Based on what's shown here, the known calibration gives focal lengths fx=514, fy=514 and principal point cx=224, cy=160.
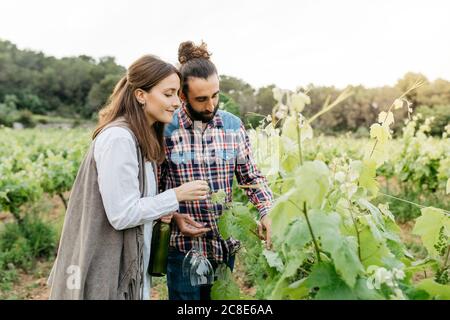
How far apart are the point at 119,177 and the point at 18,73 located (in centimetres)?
6079

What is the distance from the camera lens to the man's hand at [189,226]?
2.49 m

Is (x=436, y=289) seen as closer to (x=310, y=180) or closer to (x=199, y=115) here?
(x=310, y=180)

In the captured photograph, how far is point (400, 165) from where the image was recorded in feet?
29.4

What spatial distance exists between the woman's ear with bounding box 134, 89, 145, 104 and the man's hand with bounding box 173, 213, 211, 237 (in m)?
0.61

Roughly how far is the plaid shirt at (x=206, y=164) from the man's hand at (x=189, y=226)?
0.64ft

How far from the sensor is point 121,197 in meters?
1.99

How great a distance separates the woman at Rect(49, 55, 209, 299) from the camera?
2008mm

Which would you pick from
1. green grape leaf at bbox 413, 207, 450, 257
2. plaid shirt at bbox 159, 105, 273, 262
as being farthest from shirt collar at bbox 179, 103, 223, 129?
green grape leaf at bbox 413, 207, 450, 257

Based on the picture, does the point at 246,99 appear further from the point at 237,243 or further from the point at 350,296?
the point at 350,296

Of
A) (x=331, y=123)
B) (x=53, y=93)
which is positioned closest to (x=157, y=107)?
(x=331, y=123)

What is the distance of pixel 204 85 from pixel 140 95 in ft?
1.33

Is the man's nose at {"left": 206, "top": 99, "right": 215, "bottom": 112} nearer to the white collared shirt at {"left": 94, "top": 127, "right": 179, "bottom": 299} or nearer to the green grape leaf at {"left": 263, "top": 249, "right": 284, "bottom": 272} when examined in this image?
the white collared shirt at {"left": 94, "top": 127, "right": 179, "bottom": 299}

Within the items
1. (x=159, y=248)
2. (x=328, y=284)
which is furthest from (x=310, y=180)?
(x=159, y=248)
